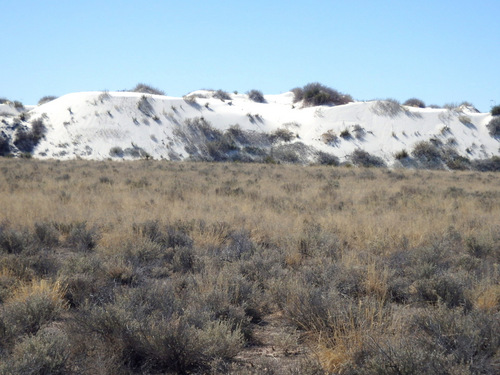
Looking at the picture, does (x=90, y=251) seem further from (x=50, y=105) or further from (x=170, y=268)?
(x=50, y=105)

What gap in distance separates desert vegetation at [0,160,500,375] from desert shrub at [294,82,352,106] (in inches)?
1880

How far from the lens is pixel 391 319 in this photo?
4.64m

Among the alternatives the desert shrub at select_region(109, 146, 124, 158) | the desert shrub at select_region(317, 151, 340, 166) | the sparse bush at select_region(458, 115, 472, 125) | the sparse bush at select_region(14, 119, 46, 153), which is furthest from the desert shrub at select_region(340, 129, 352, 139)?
the sparse bush at select_region(14, 119, 46, 153)

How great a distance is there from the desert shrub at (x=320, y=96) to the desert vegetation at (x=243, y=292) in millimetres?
47761

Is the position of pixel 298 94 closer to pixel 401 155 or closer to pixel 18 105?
pixel 401 155

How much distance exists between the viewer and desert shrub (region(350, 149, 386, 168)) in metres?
43.9

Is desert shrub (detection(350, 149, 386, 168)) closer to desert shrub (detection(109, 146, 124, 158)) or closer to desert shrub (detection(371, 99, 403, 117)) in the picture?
desert shrub (detection(371, 99, 403, 117))

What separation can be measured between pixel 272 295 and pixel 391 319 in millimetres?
1525

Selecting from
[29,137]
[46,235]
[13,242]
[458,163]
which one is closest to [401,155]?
A: [458,163]

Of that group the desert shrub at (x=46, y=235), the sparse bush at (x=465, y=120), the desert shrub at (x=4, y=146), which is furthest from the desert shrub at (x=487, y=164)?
the desert shrub at (x=4, y=146)

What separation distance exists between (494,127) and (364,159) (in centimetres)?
1624

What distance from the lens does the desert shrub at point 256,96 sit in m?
65.0

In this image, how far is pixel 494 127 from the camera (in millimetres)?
49469

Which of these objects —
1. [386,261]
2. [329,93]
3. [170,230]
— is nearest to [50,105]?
[329,93]
